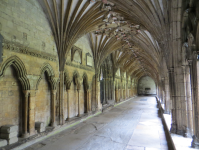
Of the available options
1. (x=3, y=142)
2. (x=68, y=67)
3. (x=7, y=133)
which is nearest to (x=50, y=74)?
(x=68, y=67)

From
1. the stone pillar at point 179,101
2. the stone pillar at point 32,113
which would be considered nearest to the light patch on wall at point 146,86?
the stone pillar at point 179,101

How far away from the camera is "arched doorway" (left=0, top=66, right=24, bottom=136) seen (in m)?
5.04

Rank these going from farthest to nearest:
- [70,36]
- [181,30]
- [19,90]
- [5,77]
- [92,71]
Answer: [92,71]
[70,36]
[19,90]
[5,77]
[181,30]

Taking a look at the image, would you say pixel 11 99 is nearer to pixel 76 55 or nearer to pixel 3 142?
pixel 3 142

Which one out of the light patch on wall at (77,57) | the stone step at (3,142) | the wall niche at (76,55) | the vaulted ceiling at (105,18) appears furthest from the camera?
the light patch on wall at (77,57)

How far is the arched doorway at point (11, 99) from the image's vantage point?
16.5 feet

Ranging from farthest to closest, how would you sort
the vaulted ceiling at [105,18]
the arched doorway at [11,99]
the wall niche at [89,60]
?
the wall niche at [89,60]
the vaulted ceiling at [105,18]
the arched doorway at [11,99]

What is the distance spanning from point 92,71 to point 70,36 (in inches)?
176

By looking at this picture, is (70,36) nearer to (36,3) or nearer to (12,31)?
(36,3)

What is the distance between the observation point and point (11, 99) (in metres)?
5.36

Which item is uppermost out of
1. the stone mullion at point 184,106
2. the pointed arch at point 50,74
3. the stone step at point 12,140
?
the pointed arch at point 50,74

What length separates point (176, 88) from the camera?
4.86 m

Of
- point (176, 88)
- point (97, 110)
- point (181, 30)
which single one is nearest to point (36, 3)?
point (181, 30)

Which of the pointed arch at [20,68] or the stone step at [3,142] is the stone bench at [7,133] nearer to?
the stone step at [3,142]
